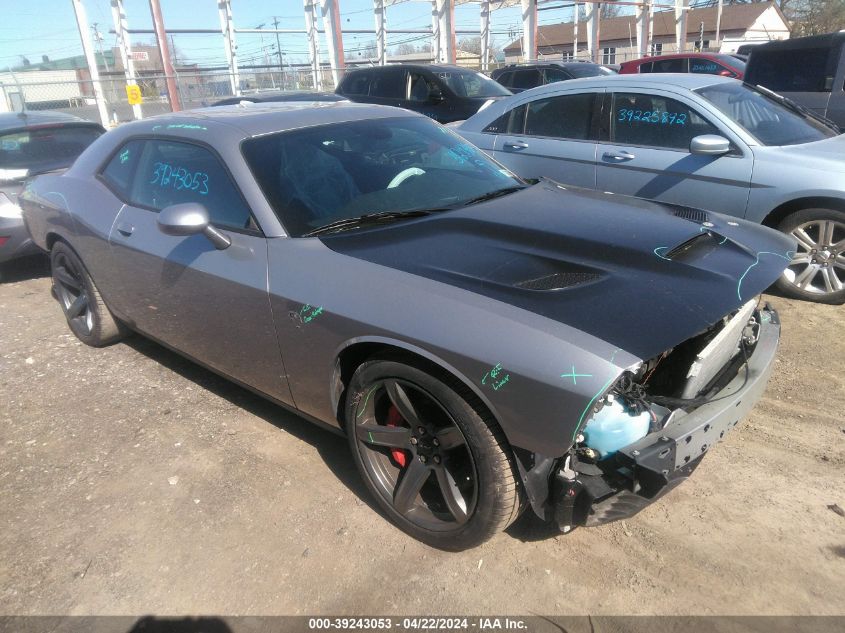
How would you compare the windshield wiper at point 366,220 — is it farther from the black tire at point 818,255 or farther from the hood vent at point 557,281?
the black tire at point 818,255

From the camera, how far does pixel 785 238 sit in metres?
2.97

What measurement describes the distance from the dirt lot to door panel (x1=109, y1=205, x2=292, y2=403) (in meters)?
0.49

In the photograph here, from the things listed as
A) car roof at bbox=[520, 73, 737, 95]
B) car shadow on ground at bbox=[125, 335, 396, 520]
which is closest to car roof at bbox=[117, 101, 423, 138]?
car shadow on ground at bbox=[125, 335, 396, 520]

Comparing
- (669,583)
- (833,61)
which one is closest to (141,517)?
(669,583)

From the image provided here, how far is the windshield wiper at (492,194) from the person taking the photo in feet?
10.6

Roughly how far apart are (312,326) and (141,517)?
4.03 ft

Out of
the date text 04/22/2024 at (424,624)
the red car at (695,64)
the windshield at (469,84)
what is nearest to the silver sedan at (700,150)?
the date text 04/22/2024 at (424,624)

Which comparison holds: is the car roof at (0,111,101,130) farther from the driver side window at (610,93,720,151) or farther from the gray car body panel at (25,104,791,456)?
the driver side window at (610,93,720,151)

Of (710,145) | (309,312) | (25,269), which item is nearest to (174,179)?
(309,312)

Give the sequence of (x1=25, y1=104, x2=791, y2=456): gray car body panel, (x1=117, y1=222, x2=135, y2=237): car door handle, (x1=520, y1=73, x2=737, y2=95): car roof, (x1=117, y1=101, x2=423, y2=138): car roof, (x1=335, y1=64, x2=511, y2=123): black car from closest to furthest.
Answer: (x1=25, y1=104, x2=791, y2=456): gray car body panel < (x1=117, y1=101, x2=423, y2=138): car roof < (x1=117, y1=222, x2=135, y2=237): car door handle < (x1=520, y1=73, x2=737, y2=95): car roof < (x1=335, y1=64, x2=511, y2=123): black car

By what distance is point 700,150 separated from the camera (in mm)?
4660

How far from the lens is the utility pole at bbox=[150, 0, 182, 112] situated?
1709cm

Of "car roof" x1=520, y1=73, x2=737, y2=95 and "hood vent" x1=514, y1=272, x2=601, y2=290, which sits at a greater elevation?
"car roof" x1=520, y1=73, x2=737, y2=95

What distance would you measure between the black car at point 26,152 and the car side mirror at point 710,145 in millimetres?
5746
